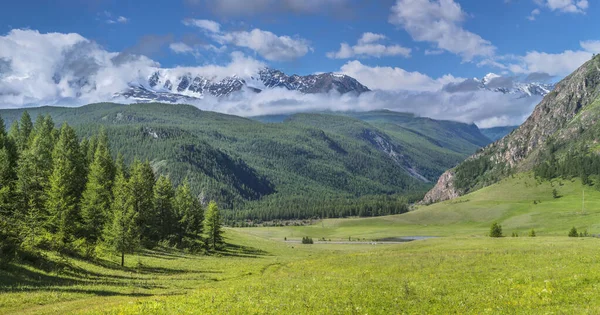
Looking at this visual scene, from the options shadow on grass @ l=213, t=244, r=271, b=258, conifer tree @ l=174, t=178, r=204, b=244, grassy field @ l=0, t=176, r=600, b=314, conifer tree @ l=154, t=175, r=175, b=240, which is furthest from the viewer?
shadow on grass @ l=213, t=244, r=271, b=258

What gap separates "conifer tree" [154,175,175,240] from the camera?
96.2 metres

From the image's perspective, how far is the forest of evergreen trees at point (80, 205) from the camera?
52.9 m

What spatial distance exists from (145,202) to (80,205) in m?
14.8

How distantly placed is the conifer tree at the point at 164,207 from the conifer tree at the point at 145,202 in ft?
4.46

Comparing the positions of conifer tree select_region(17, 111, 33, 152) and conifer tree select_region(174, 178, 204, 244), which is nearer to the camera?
conifer tree select_region(174, 178, 204, 244)

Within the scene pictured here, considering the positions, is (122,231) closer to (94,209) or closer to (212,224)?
(94,209)

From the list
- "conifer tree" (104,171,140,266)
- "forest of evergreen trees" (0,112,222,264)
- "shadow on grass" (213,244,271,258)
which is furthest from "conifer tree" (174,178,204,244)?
"conifer tree" (104,171,140,266)

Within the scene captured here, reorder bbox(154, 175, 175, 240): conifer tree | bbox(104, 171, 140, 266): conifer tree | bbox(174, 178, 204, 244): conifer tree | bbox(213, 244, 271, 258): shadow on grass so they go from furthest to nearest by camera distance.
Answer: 1. bbox(213, 244, 271, 258): shadow on grass
2. bbox(174, 178, 204, 244): conifer tree
3. bbox(154, 175, 175, 240): conifer tree
4. bbox(104, 171, 140, 266): conifer tree

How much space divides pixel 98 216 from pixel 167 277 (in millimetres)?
23981

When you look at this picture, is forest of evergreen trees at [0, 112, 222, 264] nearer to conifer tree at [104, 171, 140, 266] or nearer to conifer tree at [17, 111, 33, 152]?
conifer tree at [17, 111, 33, 152]

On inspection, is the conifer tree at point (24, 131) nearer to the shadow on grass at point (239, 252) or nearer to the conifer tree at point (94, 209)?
the conifer tree at point (94, 209)

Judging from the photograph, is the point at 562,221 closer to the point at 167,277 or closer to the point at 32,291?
the point at 167,277

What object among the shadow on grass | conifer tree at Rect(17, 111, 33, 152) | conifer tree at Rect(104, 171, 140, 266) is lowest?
the shadow on grass

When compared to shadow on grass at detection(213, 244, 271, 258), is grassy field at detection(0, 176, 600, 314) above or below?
above
